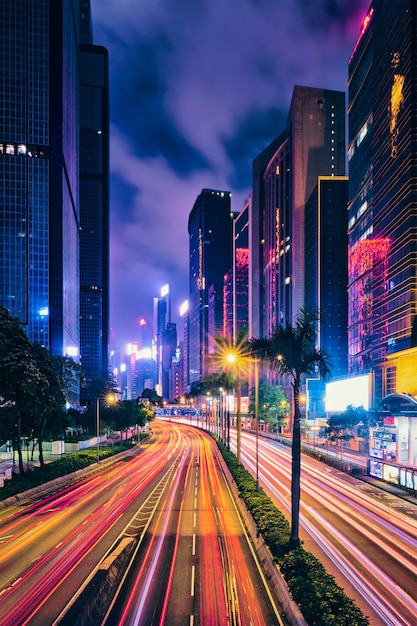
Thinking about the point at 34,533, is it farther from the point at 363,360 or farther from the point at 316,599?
the point at 363,360

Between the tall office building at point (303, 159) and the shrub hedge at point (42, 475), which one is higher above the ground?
the tall office building at point (303, 159)

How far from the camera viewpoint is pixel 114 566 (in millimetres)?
21625

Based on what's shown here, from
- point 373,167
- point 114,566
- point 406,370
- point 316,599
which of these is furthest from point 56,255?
point 316,599

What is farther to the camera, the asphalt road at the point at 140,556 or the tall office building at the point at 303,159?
the tall office building at the point at 303,159

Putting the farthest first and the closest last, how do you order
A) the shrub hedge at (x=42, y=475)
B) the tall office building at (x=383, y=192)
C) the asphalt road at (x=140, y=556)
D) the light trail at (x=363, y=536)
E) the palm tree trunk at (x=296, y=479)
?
the tall office building at (x=383, y=192) < the shrub hedge at (x=42, y=475) < the palm tree trunk at (x=296, y=479) < the light trail at (x=363, y=536) < the asphalt road at (x=140, y=556)

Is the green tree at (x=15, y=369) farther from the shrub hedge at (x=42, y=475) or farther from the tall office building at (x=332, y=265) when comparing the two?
the tall office building at (x=332, y=265)

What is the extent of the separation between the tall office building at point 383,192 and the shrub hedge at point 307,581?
4788 cm

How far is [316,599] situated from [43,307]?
11526 cm

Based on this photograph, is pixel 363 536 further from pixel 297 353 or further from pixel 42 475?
pixel 42 475

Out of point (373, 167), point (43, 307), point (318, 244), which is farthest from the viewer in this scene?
point (318, 244)

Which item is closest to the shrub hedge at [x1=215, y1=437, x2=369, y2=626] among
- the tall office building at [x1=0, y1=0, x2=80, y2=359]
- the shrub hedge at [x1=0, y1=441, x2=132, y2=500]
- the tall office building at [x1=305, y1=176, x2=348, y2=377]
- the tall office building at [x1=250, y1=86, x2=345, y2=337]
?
the shrub hedge at [x1=0, y1=441, x2=132, y2=500]

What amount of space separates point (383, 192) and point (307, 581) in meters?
86.1

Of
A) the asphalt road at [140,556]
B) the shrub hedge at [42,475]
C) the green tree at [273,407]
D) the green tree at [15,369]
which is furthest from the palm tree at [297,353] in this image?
the green tree at [273,407]

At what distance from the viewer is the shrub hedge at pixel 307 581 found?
14.4 metres
